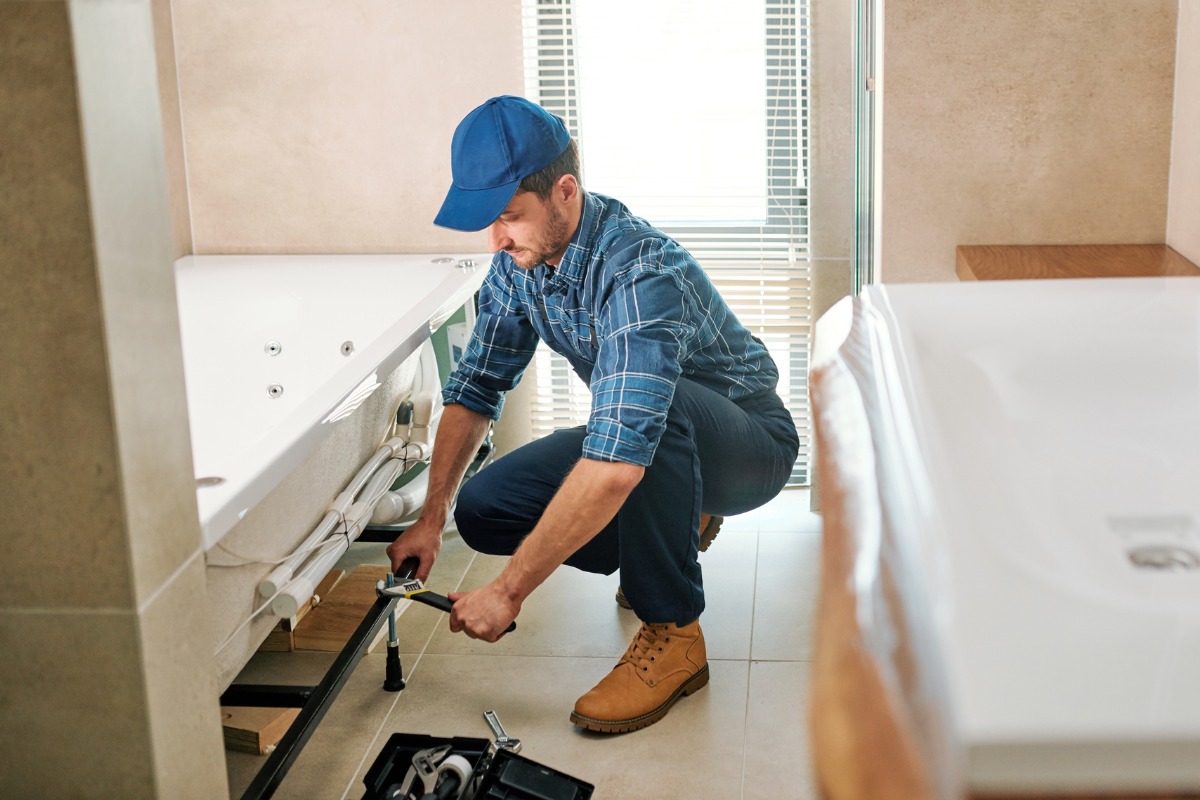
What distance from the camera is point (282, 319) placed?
9.62 feet

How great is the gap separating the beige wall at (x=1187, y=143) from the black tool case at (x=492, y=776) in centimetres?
113

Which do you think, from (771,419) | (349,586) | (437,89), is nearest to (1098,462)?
(771,419)

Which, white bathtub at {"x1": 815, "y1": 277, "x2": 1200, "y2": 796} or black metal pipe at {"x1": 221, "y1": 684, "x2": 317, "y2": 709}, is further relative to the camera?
black metal pipe at {"x1": 221, "y1": 684, "x2": 317, "y2": 709}

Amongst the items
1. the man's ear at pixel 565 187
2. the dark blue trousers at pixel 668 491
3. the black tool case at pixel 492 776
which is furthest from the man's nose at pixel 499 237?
the black tool case at pixel 492 776

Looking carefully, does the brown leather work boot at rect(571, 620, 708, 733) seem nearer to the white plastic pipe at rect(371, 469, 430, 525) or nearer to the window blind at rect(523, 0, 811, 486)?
the white plastic pipe at rect(371, 469, 430, 525)

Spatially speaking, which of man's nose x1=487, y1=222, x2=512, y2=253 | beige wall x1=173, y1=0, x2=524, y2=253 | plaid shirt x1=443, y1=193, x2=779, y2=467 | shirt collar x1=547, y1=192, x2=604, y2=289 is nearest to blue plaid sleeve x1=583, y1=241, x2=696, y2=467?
plaid shirt x1=443, y1=193, x2=779, y2=467

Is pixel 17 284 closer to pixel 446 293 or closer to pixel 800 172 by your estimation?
pixel 446 293

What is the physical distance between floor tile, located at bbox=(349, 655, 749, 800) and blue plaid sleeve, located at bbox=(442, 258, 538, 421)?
48cm

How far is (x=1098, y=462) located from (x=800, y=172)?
240 cm

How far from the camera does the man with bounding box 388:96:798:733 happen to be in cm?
186

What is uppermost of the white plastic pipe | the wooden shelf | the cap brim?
the cap brim

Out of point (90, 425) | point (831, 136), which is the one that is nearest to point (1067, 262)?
point (831, 136)

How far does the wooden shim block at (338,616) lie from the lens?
7.55ft

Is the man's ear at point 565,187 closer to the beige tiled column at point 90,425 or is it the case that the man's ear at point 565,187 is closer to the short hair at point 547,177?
the short hair at point 547,177
